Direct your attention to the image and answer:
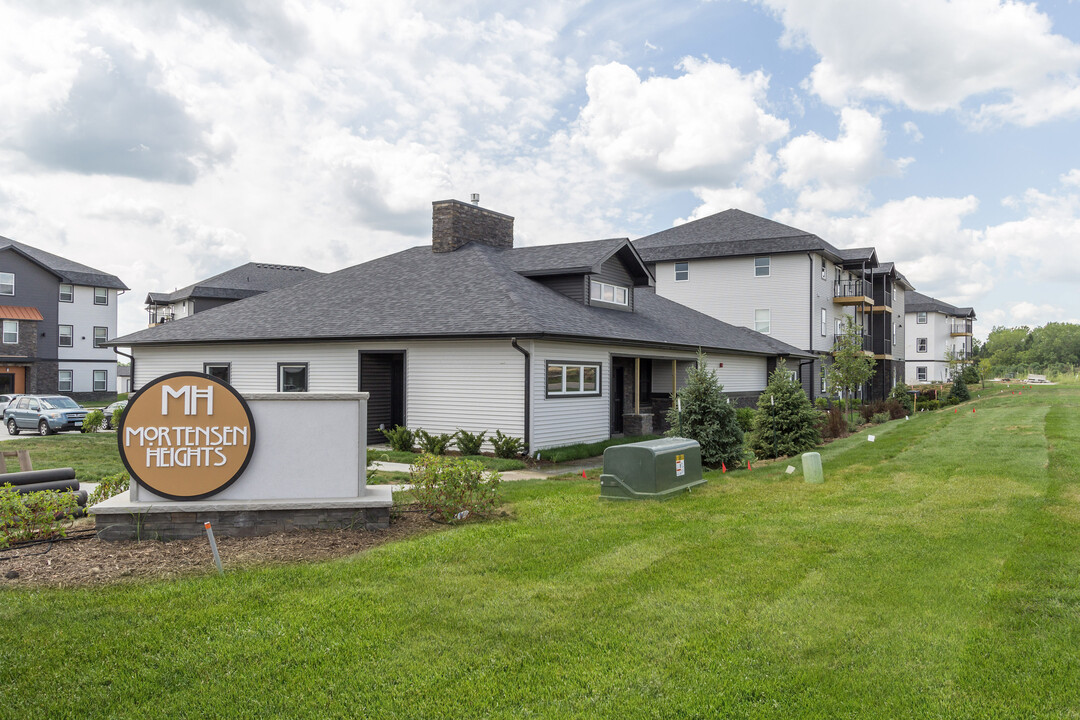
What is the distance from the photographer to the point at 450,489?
9359mm

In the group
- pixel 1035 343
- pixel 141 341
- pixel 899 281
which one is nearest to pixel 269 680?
pixel 141 341

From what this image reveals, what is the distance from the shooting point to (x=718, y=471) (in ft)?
49.2

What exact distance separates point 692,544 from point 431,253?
1885 centimetres

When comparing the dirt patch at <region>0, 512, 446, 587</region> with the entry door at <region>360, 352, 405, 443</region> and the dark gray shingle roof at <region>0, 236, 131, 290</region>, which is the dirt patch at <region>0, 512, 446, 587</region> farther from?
the dark gray shingle roof at <region>0, 236, 131, 290</region>

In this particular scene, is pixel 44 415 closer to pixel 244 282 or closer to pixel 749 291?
pixel 244 282

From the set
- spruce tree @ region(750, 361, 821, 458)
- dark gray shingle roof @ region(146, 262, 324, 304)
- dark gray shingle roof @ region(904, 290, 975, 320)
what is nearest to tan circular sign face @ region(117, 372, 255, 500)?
spruce tree @ region(750, 361, 821, 458)

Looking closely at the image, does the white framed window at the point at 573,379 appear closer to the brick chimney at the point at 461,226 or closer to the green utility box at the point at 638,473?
the green utility box at the point at 638,473

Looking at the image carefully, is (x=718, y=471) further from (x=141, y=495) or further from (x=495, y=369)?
(x=141, y=495)

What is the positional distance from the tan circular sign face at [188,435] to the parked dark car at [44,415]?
72.8 feet

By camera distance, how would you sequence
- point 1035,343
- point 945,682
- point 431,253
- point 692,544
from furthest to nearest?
point 1035,343 → point 431,253 → point 692,544 → point 945,682

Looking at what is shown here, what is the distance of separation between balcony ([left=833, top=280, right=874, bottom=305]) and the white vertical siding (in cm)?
96

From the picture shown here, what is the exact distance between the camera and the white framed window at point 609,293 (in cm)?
2267

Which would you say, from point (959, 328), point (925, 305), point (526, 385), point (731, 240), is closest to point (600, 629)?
point (526, 385)

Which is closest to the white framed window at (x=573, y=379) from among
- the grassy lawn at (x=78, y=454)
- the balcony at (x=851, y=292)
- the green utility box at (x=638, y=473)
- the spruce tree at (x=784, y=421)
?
the spruce tree at (x=784, y=421)
